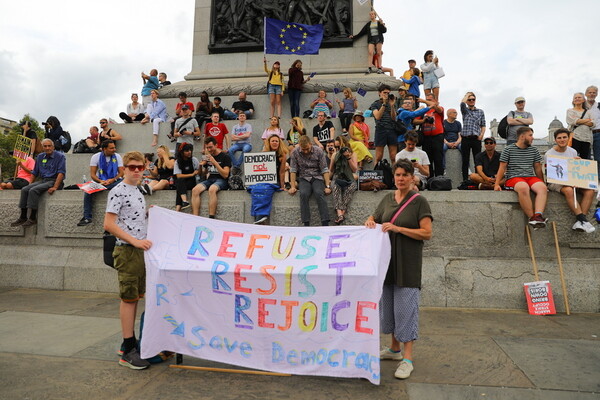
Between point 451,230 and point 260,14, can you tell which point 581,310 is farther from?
point 260,14

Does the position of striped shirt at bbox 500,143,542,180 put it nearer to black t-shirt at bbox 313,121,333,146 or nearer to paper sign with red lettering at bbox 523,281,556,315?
paper sign with red lettering at bbox 523,281,556,315

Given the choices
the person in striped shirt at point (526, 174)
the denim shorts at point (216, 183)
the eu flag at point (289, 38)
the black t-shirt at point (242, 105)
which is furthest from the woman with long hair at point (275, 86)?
the person in striped shirt at point (526, 174)

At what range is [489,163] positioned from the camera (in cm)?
808

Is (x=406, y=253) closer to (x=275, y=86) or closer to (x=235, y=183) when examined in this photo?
(x=235, y=183)

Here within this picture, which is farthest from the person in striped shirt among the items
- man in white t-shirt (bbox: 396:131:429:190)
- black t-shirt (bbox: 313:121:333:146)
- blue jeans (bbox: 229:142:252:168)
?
blue jeans (bbox: 229:142:252:168)

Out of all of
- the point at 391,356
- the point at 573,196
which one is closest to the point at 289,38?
the point at 573,196

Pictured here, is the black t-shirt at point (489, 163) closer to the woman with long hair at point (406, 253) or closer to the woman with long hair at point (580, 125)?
the woman with long hair at point (580, 125)

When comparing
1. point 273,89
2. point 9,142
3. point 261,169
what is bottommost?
point 261,169

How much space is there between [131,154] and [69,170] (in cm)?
804

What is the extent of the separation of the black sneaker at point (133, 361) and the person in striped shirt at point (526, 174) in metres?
5.61

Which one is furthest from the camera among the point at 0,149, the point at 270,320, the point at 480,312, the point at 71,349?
the point at 0,149

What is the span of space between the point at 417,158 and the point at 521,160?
1612mm

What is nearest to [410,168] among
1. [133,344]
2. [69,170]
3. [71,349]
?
[133,344]

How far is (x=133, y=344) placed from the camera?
4.21m
